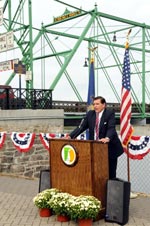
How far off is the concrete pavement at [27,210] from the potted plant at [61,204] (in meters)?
0.10

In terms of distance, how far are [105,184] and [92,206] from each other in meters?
0.52

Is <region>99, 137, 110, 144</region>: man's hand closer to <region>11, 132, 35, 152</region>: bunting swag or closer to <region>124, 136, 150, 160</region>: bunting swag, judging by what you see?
<region>124, 136, 150, 160</region>: bunting swag

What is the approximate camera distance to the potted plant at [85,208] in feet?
15.5

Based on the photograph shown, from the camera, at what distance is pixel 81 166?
5.10m

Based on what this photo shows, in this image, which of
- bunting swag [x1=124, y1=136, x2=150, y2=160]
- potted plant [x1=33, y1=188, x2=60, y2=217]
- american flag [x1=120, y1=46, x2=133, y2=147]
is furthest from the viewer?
bunting swag [x1=124, y1=136, x2=150, y2=160]

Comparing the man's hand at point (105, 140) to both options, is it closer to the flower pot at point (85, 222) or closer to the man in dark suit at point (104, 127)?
the man in dark suit at point (104, 127)

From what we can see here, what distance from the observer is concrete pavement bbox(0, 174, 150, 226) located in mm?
5133

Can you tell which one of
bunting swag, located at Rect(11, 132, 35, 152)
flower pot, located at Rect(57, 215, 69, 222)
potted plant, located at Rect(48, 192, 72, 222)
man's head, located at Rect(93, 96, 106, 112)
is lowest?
flower pot, located at Rect(57, 215, 69, 222)

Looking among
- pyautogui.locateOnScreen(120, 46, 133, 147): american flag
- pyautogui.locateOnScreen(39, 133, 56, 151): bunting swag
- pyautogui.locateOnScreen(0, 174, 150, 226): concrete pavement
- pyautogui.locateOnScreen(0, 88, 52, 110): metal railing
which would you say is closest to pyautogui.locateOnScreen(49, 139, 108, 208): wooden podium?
pyautogui.locateOnScreen(0, 174, 150, 226): concrete pavement

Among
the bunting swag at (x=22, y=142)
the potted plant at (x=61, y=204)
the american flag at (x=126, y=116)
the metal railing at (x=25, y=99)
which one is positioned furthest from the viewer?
the metal railing at (x=25, y=99)

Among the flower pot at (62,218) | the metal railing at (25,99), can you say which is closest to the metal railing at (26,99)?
the metal railing at (25,99)

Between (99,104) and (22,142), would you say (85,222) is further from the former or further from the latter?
(22,142)

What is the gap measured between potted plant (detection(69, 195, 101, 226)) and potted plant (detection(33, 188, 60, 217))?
1.61 feet

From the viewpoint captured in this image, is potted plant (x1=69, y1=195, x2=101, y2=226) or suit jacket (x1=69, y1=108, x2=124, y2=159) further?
suit jacket (x1=69, y1=108, x2=124, y2=159)
